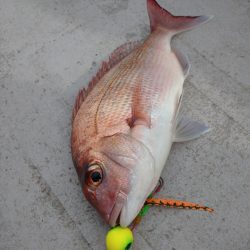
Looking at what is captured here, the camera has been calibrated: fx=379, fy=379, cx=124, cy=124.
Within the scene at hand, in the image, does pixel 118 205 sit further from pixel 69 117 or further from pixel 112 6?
pixel 112 6

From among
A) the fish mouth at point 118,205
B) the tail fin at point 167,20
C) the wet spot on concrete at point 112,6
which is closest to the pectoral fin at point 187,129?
the fish mouth at point 118,205

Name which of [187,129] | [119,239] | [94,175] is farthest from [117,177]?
[187,129]

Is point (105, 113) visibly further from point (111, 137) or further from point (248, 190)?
point (248, 190)

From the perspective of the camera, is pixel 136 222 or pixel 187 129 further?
pixel 187 129

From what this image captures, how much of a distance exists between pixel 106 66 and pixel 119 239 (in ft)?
3.70

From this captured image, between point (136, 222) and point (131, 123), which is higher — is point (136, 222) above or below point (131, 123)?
below

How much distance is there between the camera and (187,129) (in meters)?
2.31

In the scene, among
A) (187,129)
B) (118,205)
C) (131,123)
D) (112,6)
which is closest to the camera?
(118,205)

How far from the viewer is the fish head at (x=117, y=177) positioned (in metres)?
1.88

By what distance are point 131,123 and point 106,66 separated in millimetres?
571

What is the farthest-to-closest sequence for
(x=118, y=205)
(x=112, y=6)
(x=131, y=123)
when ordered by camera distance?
(x=112, y=6) < (x=131, y=123) < (x=118, y=205)

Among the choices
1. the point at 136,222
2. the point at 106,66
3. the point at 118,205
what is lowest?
the point at 136,222

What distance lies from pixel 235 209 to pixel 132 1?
1.82 m

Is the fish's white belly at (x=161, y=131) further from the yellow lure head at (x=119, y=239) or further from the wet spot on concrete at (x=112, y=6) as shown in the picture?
the wet spot on concrete at (x=112, y=6)
